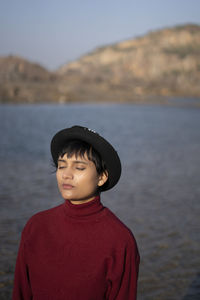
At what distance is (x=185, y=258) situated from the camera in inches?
176

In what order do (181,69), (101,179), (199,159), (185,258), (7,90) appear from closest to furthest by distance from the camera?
(101,179) < (185,258) < (199,159) < (7,90) < (181,69)

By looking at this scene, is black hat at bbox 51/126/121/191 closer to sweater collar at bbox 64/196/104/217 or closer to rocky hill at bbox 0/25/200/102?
sweater collar at bbox 64/196/104/217

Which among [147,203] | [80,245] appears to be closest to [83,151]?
[80,245]

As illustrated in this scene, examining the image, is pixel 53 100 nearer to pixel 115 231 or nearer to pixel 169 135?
pixel 169 135

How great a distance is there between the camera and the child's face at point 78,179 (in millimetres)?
1644

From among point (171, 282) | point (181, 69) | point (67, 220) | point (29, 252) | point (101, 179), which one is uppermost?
point (181, 69)

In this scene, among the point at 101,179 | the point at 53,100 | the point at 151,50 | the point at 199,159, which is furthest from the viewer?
the point at 151,50

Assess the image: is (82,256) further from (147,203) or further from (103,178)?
(147,203)

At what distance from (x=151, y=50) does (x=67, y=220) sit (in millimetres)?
138710

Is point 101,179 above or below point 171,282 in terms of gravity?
above

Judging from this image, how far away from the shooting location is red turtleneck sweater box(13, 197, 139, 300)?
1.57m

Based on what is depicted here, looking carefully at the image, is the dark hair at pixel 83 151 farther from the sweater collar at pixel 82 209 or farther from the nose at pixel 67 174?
the sweater collar at pixel 82 209

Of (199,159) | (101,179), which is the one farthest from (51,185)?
(101,179)

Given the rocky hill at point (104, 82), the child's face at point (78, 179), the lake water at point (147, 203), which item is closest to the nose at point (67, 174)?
the child's face at point (78, 179)
